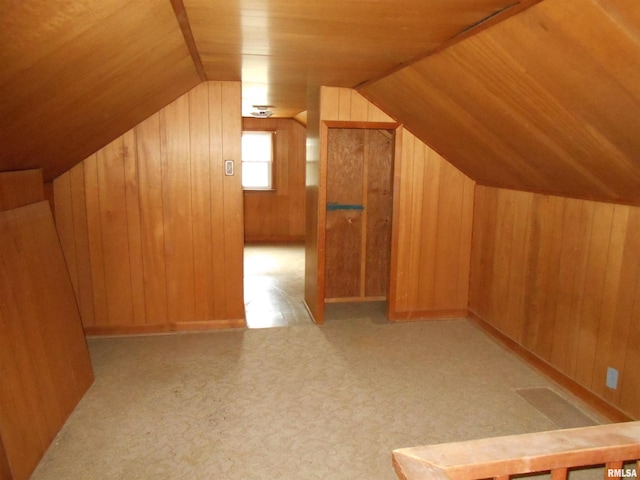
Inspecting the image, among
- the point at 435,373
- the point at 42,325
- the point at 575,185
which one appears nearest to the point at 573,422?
the point at 435,373

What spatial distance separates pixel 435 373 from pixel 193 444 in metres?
1.64

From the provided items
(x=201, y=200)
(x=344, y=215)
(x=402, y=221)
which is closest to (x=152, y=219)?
(x=201, y=200)

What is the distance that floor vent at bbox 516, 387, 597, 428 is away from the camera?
2539 mm

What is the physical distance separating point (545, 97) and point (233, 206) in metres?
2.44

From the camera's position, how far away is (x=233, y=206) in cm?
379

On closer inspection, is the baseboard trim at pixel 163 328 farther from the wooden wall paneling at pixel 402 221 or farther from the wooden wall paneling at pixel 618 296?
the wooden wall paneling at pixel 618 296

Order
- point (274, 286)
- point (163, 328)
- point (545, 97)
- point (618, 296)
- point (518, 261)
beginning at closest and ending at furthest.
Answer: point (545, 97) → point (618, 296) → point (518, 261) → point (163, 328) → point (274, 286)

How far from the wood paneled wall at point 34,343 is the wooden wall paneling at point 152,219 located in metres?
0.80

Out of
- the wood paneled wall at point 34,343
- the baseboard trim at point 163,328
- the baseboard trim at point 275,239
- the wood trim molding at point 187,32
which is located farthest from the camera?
the baseboard trim at point 275,239

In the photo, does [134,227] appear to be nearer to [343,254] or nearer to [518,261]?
[343,254]

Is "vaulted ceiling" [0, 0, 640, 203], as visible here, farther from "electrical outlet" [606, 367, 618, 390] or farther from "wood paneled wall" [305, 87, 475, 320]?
"electrical outlet" [606, 367, 618, 390]

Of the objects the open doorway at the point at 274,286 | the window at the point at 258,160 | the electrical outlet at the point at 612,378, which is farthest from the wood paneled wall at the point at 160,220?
the window at the point at 258,160

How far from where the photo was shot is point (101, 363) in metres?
3.22

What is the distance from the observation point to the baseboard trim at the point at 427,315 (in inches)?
164
